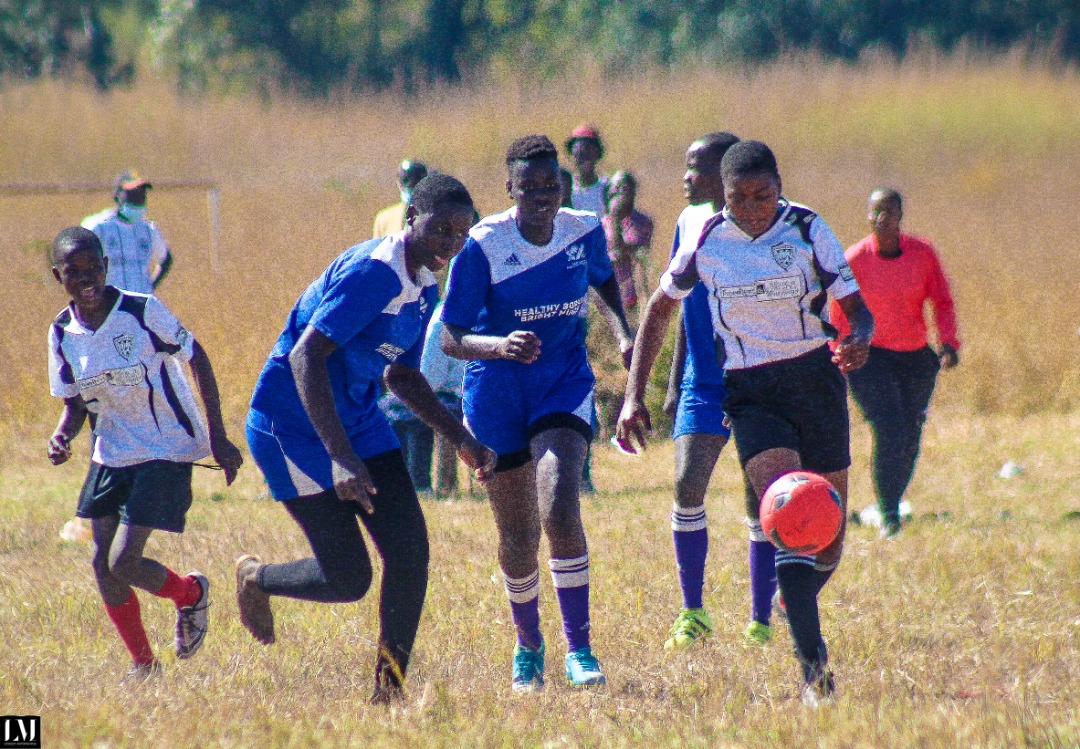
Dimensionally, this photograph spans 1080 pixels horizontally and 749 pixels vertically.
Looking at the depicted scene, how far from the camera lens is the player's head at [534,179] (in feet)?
17.8

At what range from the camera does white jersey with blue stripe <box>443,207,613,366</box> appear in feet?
18.0

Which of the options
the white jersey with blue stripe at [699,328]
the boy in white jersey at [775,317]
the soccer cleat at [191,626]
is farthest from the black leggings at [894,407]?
the soccer cleat at [191,626]

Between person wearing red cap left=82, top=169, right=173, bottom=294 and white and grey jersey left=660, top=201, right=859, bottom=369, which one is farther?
person wearing red cap left=82, top=169, right=173, bottom=294

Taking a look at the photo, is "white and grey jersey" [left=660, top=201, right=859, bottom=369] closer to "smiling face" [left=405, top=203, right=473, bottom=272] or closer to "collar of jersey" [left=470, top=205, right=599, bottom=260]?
"collar of jersey" [left=470, top=205, right=599, bottom=260]

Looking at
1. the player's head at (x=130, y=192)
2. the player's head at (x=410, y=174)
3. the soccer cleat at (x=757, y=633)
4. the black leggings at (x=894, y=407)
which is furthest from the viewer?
the player's head at (x=130, y=192)

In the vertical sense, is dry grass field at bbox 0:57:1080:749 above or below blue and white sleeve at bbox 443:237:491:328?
below

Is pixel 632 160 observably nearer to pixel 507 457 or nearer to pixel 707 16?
pixel 707 16

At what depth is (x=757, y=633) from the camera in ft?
20.2

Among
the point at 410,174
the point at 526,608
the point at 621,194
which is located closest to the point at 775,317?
the point at 526,608

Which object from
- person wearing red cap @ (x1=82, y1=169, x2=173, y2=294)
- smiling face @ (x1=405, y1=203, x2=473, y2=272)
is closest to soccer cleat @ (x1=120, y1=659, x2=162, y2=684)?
smiling face @ (x1=405, y1=203, x2=473, y2=272)

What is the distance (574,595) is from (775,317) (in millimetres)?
1257

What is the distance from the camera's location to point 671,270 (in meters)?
5.41

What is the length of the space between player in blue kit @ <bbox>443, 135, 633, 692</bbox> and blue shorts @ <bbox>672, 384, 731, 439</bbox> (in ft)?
2.47

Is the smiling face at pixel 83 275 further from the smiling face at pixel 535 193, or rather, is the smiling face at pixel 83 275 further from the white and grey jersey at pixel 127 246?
the white and grey jersey at pixel 127 246
